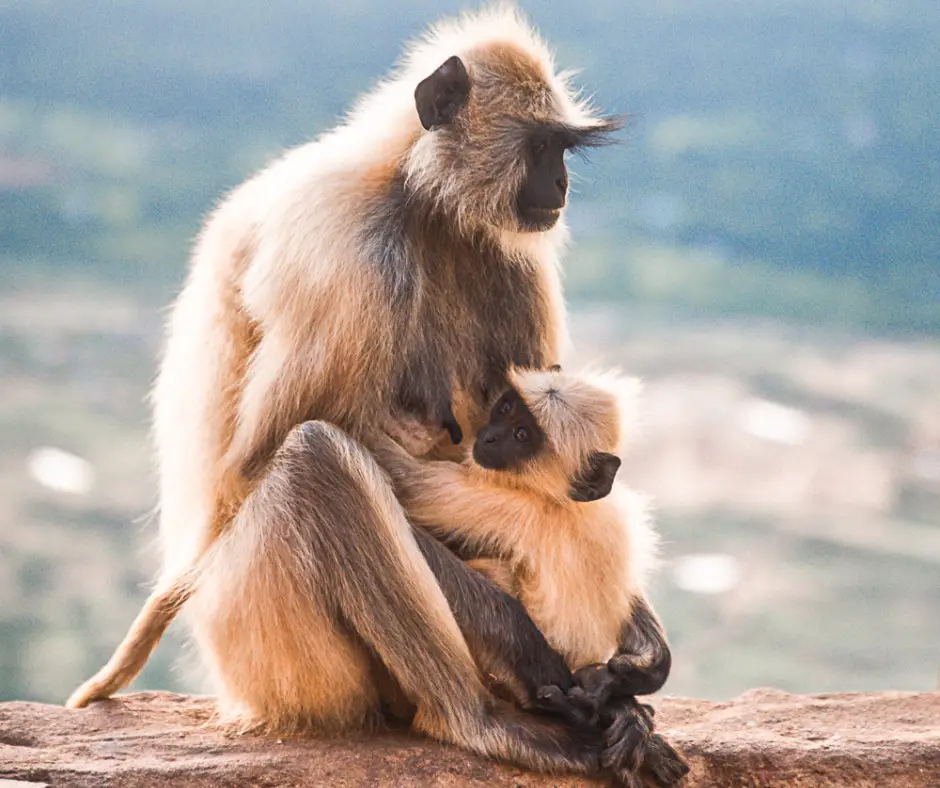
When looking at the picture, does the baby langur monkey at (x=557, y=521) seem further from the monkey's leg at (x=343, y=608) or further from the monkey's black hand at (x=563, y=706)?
the monkey's leg at (x=343, y=608)

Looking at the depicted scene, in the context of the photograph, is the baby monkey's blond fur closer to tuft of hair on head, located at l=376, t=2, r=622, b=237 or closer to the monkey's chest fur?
the monkey's chest fur

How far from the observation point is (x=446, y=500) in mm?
3348

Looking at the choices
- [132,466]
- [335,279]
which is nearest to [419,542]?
[335,279]

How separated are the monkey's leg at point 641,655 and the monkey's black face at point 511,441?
57 cm

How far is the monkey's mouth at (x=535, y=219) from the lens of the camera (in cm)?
353

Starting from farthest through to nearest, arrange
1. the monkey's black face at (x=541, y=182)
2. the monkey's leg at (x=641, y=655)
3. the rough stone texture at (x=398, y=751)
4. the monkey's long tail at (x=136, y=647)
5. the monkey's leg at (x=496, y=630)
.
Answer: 1. the monkey's long tail at (x=136, y=647)
2. the monkey's black face at (x=541, y=182)
3. the monkey's leg at (x=641, y=655)
4. the monkey's leg at (x=496, y=630)
5. the rough stone texture at (x=398, y=751)

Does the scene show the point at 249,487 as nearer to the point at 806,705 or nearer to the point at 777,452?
the point at 806,705

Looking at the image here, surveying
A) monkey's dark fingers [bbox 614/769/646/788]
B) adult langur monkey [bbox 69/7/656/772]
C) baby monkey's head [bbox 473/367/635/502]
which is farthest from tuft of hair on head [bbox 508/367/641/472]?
monkey's dark fingers [bbox 614/769/646/788]

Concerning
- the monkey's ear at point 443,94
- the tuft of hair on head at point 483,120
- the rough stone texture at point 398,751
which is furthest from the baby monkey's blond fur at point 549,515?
the monkey's ear at point 443,94

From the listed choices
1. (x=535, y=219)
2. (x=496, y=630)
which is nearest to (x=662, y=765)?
(x=496, y=630)

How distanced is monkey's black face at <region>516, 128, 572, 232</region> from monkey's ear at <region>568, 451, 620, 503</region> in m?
0.66

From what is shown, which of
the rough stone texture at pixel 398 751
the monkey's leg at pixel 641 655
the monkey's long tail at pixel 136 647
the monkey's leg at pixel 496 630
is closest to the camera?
the rough stone texture at pixel 398 751

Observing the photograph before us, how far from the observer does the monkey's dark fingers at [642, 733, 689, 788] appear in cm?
335

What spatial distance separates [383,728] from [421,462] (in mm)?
685
